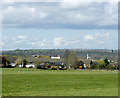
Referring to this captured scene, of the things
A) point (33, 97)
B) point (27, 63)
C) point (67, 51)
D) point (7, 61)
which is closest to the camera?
point (33, 97)

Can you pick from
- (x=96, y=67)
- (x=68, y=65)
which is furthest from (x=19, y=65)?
(x=96, y=67)

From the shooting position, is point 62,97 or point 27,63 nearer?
point 62,97

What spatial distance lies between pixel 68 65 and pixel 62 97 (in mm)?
92789

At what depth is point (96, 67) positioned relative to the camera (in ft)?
359

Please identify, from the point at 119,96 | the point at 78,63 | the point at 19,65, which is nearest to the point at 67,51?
the point at 78,63

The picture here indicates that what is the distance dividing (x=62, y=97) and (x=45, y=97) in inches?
51.8

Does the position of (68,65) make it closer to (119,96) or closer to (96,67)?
(96,67)

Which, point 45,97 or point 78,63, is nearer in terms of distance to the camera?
point 45,97

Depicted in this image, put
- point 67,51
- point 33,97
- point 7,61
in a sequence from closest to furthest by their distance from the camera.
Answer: point 33,97
point 7,61
point 67,51

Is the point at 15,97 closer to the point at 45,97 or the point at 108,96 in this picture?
the point at 45,97

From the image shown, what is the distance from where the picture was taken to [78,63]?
378 ft

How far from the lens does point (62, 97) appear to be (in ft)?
72.4

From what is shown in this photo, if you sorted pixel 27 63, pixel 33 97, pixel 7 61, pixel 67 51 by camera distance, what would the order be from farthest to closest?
pixel 67 51 → pixel 27 63 → pixel 7 61 → pixel 33 97

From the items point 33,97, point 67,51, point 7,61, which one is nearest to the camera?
point 33,97
